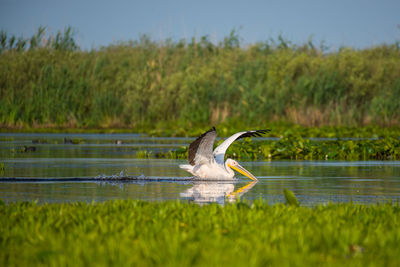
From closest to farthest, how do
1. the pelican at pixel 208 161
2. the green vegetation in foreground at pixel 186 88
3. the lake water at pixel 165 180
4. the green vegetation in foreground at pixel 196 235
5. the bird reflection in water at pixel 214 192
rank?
1. the green vegetation in foreground at pixel 196 235
2. the bird reflection in water at pixel 214 192
3. the lake water at pixel 165 180
4. the pelican at pixel 208 161
5. the green vegetation in foreground at pixel 186 88

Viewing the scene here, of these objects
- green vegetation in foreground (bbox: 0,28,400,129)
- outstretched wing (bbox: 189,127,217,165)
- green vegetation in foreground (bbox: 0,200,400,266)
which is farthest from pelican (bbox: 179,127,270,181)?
green vegetation in foreground (bbox: 0,28,400,129)

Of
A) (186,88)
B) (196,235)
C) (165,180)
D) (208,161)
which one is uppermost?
(186,88)

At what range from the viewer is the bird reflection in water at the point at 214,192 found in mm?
9984

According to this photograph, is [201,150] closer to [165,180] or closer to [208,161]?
[208,161]

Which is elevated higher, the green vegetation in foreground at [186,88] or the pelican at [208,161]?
the green vegetation in foreground at [186,88]

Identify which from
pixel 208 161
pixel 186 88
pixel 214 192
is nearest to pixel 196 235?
pixel 214 192

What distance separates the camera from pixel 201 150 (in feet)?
41.7

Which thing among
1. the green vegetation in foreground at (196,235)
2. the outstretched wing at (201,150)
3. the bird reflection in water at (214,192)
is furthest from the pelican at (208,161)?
the green vegetation in foreground at (196,235)

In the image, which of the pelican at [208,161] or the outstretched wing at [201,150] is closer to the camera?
the outstretched wing at [201,150]

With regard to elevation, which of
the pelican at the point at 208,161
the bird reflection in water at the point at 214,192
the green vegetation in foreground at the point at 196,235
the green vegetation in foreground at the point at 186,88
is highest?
the green vegetation in foreground at the point at 186,88

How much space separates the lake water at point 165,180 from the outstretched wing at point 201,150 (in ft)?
1.36

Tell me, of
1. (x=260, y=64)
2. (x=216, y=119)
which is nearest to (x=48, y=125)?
(x=216, y=119)

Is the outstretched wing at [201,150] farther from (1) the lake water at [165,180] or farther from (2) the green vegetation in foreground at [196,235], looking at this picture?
(2) the green vegetation in foreground at [196,235]

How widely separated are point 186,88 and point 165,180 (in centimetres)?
2055
